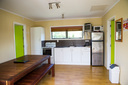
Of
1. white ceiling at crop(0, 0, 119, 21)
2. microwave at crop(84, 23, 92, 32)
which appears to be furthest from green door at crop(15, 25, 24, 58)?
microwave at crop(84, 23, 92, 32)

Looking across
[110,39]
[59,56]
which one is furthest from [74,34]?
[110,39]

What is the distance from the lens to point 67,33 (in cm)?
512

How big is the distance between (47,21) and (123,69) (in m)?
4.37

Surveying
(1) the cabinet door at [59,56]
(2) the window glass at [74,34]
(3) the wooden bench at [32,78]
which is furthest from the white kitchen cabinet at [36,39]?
(3) the wooden bench at [32,78]

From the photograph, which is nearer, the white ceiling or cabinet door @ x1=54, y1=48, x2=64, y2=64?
the white ceiling

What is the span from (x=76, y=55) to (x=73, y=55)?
155 millimetres

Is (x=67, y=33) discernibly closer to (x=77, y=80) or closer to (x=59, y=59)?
(x=59, y=59)

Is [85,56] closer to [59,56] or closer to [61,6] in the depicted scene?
[59,56]

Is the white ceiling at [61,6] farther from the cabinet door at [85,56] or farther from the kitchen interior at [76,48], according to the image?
the cabinet door at [85,56]

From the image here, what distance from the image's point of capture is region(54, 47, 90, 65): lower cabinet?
4.42 m

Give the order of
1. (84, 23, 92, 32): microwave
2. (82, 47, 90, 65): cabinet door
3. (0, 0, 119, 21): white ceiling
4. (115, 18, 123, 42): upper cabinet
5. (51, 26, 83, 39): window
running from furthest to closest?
(51, 26, 83, 39): window, (84, 23, 92, 32): microwave, (82, 47, 90, 65): cabinet door, (0, 0, 119, 21): white ceiling, (115, 18, 123, 42): upper cabinet

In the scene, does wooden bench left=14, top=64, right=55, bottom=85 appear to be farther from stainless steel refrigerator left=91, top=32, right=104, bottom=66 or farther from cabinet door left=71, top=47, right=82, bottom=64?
stainless steel refrigerator left=91, top=32, right=104, bottom=66

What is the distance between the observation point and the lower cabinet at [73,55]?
4.42 m

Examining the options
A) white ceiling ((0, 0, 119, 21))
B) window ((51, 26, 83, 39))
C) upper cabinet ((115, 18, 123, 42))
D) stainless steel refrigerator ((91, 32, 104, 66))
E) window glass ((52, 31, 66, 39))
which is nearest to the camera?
upper cabinet ((115, 18, 123, 42))
